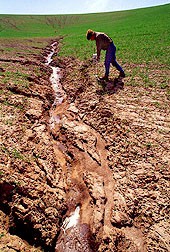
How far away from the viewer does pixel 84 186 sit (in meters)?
7.21

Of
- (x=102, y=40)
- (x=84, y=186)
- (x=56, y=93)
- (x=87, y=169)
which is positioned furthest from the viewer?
(x=56, y=93)

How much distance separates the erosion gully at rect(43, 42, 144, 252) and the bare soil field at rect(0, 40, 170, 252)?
0.09ft

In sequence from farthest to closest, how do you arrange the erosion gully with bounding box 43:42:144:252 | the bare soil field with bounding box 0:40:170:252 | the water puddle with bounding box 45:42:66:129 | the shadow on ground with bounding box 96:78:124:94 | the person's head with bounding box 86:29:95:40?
1. the shadow on ground with bounding box 96:78:124:94
2. the water puddle with bounding box 45:42:66:129
3. the person's head with bounding box 86:29:95:40
4. the erosion gully with bounding box 43:42:144:252
5. the bare soil field with bounding box 0:40:170:252

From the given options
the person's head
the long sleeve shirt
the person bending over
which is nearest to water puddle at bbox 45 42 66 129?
the person bending over

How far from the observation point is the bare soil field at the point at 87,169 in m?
5.76

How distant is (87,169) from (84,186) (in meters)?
0.77

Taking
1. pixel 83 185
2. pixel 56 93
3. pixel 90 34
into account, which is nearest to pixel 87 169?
pixel 83 185

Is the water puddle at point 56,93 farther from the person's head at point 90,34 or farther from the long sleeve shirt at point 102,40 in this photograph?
the person's head at point 90,34

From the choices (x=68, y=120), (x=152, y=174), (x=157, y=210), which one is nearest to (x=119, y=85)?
(x=68, y=120)

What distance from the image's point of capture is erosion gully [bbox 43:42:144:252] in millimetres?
5945

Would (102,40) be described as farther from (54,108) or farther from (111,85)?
(54,108)

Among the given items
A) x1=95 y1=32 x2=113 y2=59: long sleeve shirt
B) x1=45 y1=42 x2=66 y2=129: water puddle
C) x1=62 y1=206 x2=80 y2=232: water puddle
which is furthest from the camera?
x1=45 y1=42 x2=66 y2=129: water puddle

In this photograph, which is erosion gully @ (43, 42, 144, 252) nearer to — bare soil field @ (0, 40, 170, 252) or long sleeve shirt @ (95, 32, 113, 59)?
bare soil field @ (0, 40, 170, 252)

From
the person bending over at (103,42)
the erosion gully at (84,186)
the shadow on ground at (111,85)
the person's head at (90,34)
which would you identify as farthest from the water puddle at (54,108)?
the person's head at (90,34)
